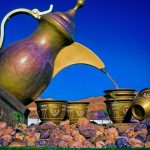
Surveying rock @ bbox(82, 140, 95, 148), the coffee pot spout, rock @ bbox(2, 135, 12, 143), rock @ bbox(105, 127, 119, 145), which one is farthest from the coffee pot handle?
rock @ bbox(82, 140, 95, 148)

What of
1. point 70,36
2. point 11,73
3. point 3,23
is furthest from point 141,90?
point 3,23

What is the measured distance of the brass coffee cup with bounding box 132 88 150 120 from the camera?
6168mm

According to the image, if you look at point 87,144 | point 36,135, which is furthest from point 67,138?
point 36,135

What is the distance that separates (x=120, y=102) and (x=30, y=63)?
61.6 inches

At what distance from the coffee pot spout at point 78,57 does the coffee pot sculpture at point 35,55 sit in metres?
0.86

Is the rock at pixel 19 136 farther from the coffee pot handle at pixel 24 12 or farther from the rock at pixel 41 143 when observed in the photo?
the coffee pot handle at pixel 24 12

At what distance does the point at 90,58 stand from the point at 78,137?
10.6ft

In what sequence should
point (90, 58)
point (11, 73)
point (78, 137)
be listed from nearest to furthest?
point (78, 137), point (11, 73), point (90, 58)

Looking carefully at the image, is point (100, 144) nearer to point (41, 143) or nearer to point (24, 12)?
point (41, 143)

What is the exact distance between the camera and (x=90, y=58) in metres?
7.99

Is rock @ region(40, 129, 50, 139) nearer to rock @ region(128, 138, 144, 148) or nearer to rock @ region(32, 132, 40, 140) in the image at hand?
rock @ region(32, 132, 40, 140)

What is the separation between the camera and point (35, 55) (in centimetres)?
638

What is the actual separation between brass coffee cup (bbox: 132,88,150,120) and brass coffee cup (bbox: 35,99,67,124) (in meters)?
1.15

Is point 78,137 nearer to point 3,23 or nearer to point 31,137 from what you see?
point 31,137
